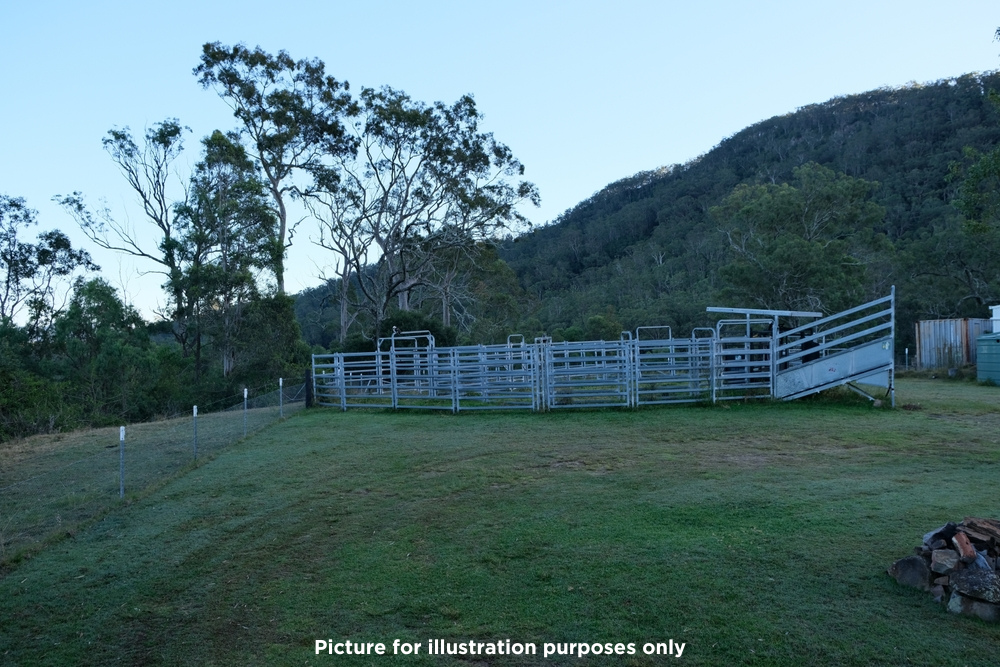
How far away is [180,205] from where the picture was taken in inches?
1351

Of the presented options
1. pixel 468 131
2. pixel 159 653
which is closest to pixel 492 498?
pixel 159 653

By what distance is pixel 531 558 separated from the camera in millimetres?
5496

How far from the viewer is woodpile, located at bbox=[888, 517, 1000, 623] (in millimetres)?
4168

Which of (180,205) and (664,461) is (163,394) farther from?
(664,461)

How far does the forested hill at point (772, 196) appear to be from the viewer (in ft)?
122

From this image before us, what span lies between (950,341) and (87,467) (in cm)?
2474

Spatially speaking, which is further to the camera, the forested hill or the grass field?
the forested hill

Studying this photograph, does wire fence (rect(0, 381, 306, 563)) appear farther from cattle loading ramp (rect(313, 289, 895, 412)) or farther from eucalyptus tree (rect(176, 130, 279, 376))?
eucalyptus tree (rect(176, 130, 279, 376))

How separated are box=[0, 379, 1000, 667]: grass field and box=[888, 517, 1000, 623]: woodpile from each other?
0.36ft

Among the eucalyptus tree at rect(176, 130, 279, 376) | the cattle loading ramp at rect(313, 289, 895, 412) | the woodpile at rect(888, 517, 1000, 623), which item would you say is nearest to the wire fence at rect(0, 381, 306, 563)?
the cattle loading ramp at rect(313, 289, 895, 412)

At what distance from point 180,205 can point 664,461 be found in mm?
31520

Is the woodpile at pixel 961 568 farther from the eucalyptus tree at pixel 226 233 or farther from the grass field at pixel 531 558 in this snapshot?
the eucalyptus tree at pixel 226 233

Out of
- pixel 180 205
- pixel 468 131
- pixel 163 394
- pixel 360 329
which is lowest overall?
pixel 163 394

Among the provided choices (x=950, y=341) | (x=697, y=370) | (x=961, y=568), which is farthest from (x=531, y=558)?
(x=950, y=341)
